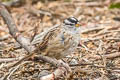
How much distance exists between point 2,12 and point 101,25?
2044mm

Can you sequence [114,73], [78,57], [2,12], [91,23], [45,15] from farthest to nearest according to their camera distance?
[45,15] < [91,23] < [2,12] < [78,57] < [114,73]

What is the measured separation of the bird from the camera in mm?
4320

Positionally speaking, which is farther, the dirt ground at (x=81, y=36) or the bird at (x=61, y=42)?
the dirt ground at (x=81, y=36)

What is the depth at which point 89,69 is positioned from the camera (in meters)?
4.45

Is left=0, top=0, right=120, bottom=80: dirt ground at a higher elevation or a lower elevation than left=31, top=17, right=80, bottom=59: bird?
lower

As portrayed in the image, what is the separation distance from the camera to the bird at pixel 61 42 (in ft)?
14.2

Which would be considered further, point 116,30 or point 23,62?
point 116,30

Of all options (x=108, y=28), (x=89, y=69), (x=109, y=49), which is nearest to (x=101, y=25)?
(x=108, y=28)

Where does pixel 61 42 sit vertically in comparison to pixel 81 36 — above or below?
above

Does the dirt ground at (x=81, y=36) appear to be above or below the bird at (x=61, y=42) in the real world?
below

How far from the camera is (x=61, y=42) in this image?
4.34 m

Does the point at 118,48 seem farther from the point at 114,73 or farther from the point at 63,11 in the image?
the point at 63,11

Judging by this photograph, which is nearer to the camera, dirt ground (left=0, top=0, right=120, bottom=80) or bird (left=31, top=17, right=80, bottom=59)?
bird (left=31, top=17, right=80, bottom=59)

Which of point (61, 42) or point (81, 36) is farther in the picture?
point (81, 36)
